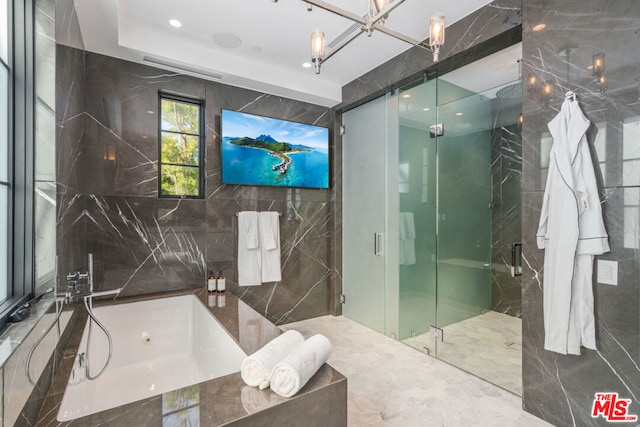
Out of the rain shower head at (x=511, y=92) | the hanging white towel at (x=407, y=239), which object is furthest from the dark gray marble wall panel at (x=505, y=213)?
the hanging white towel at (x=407, y=239)

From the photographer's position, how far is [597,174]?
5.35ft

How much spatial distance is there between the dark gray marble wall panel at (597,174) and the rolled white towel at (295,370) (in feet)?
4.83

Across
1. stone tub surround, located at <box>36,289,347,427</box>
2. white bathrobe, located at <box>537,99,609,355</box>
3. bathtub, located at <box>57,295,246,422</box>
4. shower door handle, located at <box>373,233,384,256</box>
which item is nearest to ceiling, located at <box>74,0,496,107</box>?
white bathrobe, located at <box>537,99,609,355</box>

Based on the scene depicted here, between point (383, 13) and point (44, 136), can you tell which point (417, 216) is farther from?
point (44, 136)

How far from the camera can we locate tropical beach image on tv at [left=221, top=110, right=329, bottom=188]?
298 centimetres

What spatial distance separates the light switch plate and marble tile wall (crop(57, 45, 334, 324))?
2586mm

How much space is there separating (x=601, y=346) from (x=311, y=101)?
10.5ft

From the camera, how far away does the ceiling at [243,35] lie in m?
2.12

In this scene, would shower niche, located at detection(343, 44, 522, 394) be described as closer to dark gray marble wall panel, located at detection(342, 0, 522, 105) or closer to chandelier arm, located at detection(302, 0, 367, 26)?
dark gray marble wall panel, located at detection(342, 0, 522, 105)

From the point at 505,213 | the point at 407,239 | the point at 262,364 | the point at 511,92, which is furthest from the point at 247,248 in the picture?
the point at 511,92

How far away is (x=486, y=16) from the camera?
6.84 feet

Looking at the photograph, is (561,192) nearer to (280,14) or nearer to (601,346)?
(601,346)

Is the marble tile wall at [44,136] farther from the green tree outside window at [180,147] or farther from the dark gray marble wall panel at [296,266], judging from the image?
the dark gray marble wall panel at [296,266]

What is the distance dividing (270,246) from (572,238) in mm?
2442
